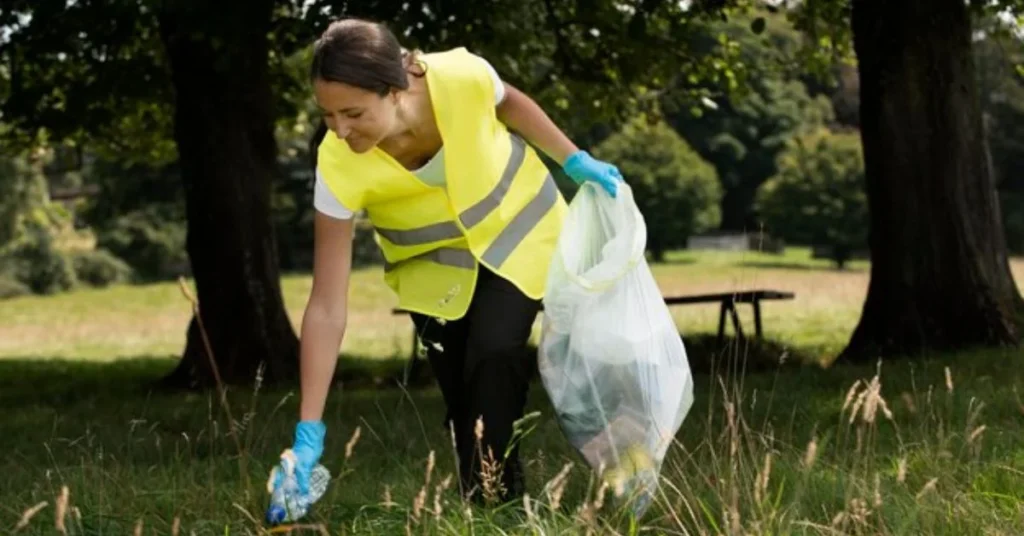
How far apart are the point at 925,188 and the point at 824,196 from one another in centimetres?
4401

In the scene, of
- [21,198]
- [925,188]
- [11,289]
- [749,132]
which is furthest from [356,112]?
[749,132]

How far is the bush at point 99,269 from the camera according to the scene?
45.8 metres

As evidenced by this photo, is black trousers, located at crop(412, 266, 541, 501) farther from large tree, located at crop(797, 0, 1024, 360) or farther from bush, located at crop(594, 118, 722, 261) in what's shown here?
bush, located at crop(594, 118, 722, 261)

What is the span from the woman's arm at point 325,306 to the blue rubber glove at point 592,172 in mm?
741

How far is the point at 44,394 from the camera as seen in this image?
12.4m

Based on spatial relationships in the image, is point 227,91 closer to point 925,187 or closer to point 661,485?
point 925,187

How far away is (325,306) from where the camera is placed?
3812 mm

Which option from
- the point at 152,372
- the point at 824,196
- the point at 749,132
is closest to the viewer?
the point at 152,372

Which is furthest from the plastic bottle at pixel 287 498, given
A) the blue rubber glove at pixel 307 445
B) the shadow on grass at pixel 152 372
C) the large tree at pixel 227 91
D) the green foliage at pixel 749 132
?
the green foliage at pixel 749 132

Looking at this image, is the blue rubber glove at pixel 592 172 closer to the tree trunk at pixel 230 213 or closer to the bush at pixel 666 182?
the tree trunk at pixel 230 213

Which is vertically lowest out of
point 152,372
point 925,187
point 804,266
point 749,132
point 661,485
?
point 804,266

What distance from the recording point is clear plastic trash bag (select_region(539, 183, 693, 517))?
3.88 meters

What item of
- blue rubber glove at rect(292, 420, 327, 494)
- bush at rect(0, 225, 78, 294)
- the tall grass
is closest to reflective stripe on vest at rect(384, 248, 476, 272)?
the tall grass

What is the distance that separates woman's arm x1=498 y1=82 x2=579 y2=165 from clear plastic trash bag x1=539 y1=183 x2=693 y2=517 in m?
0.30
